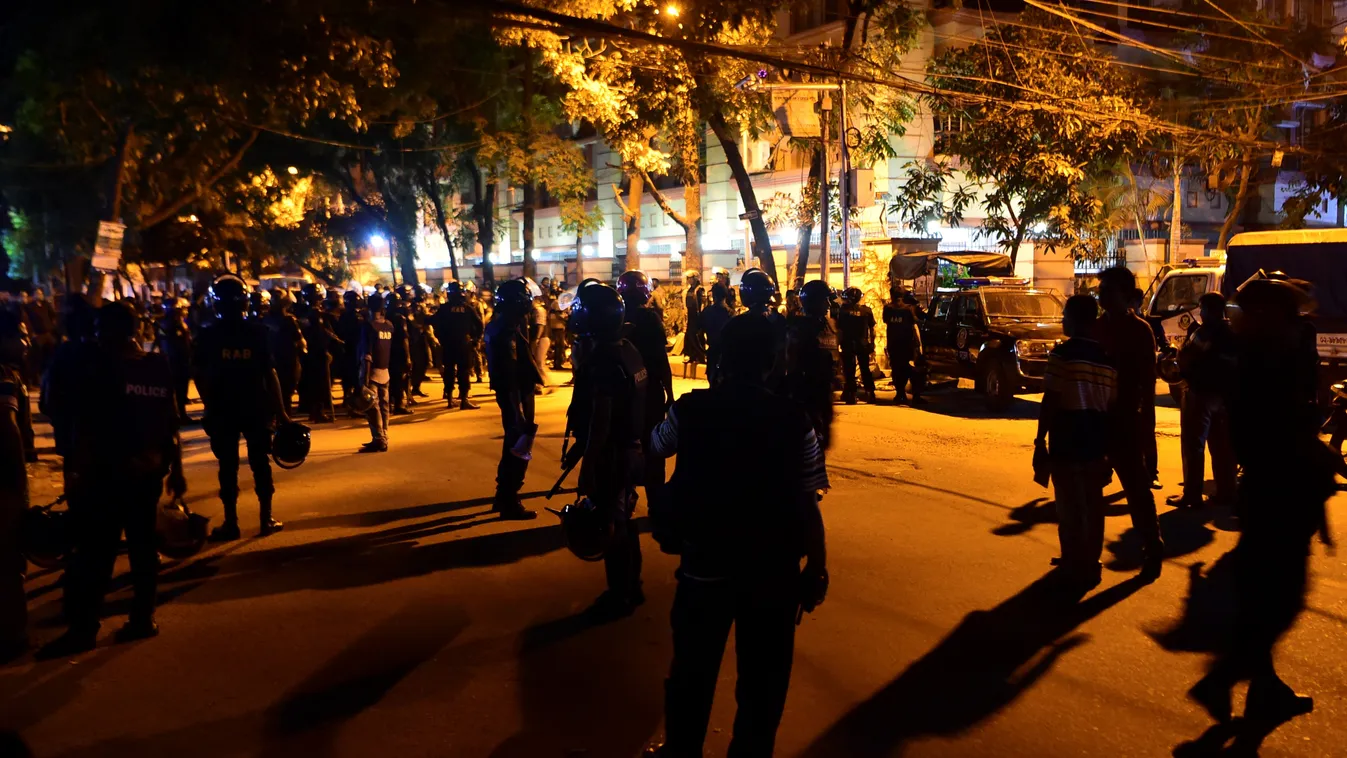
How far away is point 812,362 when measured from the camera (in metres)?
7.93

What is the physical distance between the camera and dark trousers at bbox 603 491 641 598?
579 cm

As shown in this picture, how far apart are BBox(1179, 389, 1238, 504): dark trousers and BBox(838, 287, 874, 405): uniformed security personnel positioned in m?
7.25

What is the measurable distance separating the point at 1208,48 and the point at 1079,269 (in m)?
7.04

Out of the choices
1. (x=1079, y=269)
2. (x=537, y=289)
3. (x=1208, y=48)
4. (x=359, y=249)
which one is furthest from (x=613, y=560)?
(x=359, y=249)

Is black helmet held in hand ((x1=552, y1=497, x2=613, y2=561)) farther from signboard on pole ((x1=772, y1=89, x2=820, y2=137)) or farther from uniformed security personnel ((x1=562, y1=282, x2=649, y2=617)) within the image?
signboard on pole ((x1=772, y1=89, x2=820, y2=137))

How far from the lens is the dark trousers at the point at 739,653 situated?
10.8 feet

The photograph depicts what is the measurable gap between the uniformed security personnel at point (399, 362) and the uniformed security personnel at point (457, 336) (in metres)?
0.61

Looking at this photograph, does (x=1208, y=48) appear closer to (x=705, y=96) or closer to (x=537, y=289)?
(x=705, y=96)

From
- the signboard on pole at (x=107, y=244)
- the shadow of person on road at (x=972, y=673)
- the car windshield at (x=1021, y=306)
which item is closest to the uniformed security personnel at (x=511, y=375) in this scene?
the shadow of person on road at (x=972, y=673)

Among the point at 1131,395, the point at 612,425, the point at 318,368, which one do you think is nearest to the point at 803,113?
the point at 318,368

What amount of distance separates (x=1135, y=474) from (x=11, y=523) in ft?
20.9

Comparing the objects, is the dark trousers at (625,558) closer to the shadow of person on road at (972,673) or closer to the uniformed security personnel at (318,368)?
the shadow of person on road at (972,673)

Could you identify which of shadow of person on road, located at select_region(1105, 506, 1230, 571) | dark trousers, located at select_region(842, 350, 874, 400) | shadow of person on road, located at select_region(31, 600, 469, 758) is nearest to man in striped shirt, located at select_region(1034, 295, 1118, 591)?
shadow of person on road, located at select_region(1105, 506, 1230, 571)

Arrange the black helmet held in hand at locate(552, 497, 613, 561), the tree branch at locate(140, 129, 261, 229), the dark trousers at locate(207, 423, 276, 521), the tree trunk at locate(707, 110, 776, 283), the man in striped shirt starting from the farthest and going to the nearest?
the tree branch at locate(140, 129, 261, 229) → the tree trunk at locate(707, 110, 776, 283) → the dark trousers at locate(207, 423, 276, 521) → the man in striped shirt → the black helmet held in hand at locate(552, 497, 613, 561)
